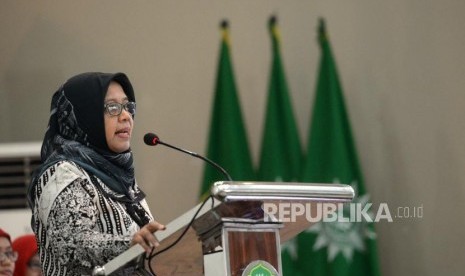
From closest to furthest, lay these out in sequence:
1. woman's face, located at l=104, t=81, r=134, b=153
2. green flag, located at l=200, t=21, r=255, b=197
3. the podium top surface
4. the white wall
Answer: the podium top surface, woman's face, located at l=104, t=81, r=134, b=153, green flag, located at l=200, t=21, r=255, b=197, the white wall

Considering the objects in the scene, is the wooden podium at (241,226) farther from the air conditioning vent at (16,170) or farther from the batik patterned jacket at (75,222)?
the air conditioning vent at (16,170)

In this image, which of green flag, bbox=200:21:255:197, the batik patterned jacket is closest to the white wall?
green flag, bbox=200:21:255:197

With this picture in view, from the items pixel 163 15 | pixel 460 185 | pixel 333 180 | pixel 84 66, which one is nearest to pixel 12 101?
pixel 84 66

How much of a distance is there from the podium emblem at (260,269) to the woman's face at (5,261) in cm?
202

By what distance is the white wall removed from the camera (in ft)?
17.6

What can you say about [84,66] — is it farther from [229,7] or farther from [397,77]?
[397,77]

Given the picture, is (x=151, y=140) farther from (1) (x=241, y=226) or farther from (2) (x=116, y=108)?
(1) (x=241, y=226)

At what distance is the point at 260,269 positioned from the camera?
2160 millimetres

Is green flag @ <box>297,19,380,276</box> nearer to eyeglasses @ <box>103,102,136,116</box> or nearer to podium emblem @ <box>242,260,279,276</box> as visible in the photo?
eyeglasses @ <box>103,102,136,116</box>

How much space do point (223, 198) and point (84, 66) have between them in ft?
12.3

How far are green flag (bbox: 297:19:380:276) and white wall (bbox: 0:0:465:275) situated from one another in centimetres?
25

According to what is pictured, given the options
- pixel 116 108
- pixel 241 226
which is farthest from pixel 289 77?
pixel 241 226

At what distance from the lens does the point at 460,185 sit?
5.32 metres

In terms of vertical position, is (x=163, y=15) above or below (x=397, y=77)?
above
